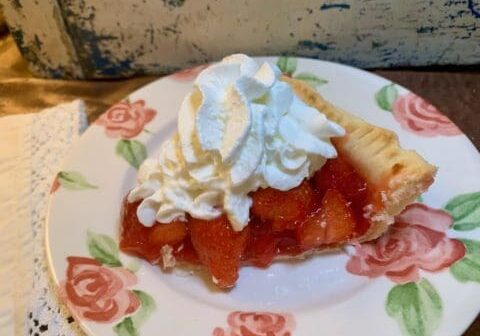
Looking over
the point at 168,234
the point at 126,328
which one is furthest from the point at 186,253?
the point at 126,328

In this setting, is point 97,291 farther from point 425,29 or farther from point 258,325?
point 425,29

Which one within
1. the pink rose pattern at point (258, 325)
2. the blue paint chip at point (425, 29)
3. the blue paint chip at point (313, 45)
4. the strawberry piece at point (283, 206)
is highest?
the blue paint chip at point (425, 29)

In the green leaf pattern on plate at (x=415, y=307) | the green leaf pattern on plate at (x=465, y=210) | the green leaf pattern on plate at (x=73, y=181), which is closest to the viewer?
the green leaf pattern on plate at (x=415, y=307)

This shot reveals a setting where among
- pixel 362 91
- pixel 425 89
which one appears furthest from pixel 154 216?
pixel 425 89

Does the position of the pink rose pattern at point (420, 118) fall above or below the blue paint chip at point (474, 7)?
below

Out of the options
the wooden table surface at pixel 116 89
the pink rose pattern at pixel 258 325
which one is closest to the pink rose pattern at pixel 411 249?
the pink rose pattern at pixel 258 325

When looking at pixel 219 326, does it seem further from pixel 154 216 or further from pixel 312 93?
pixel 312 93

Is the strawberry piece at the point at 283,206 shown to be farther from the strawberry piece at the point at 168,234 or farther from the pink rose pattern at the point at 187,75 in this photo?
the pink rose pattern at the point at 187,75
